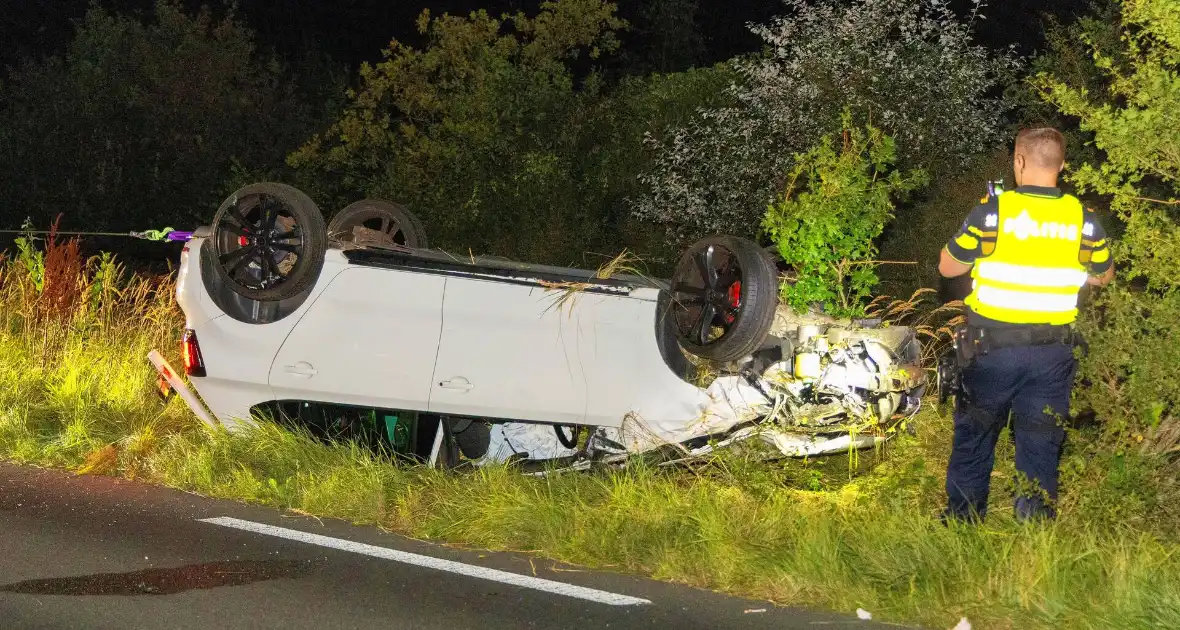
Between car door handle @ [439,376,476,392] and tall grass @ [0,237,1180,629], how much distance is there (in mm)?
428

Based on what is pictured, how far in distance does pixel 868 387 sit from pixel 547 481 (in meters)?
1.55

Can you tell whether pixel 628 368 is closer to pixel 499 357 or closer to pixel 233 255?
pixel 499 357

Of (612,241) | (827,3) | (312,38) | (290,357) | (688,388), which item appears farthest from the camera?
(312,38)

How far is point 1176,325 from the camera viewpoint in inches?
241

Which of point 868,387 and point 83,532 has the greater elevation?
point 868,387

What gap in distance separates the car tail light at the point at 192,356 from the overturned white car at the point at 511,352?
0.01 meters

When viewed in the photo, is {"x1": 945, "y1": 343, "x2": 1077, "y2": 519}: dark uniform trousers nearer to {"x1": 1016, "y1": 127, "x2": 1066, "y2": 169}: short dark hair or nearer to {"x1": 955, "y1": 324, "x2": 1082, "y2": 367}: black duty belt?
{"x1": 955, "y1": 324, "x2": 1082, "y2": 367}: black duty belt

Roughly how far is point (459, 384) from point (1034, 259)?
2.86 meters

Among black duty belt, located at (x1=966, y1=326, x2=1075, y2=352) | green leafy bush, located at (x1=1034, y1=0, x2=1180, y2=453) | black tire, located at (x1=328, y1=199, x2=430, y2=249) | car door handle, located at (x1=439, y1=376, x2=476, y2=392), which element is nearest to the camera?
black duty belt, located at (x1=966, y1=326, x2=1075, y2=352)

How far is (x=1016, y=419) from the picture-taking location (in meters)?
6.05

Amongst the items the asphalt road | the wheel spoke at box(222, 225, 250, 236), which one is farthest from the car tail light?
the asphalt road

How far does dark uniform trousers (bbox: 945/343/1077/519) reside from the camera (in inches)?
234

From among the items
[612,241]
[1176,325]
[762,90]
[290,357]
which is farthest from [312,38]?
[1176,325]

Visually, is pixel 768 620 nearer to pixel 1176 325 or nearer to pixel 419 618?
pixel 419 618
